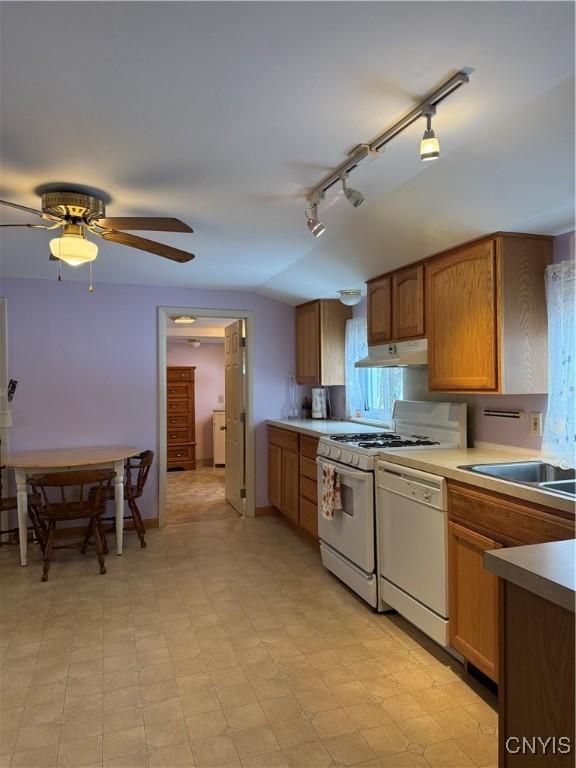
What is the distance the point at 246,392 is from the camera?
5.15m

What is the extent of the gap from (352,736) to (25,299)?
162 inches

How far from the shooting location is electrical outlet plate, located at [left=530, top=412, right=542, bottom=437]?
2621 millimetres

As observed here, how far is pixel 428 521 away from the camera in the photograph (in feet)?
8.08

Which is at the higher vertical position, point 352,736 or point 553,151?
point 553,151

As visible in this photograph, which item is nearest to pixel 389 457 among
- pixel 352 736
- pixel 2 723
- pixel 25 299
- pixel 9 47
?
pixel 352 736

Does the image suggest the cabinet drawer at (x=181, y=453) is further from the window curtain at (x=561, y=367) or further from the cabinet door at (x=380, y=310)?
the window curtain at (x=561, y=367)

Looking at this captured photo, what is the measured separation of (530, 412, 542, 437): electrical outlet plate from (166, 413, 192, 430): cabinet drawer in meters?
5.90

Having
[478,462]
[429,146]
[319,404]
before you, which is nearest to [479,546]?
[478,462]

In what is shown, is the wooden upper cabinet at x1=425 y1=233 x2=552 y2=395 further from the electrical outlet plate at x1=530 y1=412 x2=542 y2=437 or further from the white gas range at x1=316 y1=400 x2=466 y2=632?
the white gas range at x1=316 y1=400 x2=466 y2=632

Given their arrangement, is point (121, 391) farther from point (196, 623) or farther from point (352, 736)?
point (352, 736)

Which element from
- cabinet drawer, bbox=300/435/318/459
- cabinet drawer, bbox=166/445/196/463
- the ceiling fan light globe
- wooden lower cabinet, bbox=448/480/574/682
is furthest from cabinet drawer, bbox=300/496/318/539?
cabinet drawer, bbox=166/445/196/463

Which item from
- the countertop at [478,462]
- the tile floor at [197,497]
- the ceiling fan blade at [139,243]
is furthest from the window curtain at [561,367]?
the tile floor at [197,497]

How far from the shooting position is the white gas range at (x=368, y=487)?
2.91 m

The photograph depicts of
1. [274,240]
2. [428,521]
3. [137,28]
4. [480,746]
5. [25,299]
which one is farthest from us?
[25,299]
